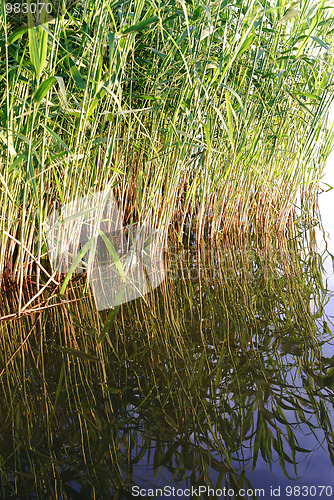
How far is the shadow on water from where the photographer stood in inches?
23.9

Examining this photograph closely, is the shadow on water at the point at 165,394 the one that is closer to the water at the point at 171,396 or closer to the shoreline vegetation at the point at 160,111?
the water at the point at 171,396

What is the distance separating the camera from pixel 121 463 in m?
0.62

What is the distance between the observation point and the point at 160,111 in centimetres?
155

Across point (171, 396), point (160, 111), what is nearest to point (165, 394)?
point (171, 396)

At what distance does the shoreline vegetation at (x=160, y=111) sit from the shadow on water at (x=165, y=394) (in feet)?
1.03

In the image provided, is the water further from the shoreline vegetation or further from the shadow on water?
the shoreline vegetation

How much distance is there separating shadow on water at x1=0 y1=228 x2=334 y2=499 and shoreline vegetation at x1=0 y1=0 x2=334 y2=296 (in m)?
0.31

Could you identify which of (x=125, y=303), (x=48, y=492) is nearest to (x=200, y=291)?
(x=125, y=303)

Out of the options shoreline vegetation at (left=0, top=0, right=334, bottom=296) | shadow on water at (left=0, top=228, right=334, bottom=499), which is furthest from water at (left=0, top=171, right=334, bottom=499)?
shoreline vegetation at (left=0, top=0, right=334, bottom=296)

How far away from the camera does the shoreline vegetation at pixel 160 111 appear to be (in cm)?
101

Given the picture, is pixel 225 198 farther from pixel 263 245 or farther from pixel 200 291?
pixel 200 291

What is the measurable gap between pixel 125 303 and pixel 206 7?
0.84m

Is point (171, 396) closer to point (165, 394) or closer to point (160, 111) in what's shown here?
point (165, 394)

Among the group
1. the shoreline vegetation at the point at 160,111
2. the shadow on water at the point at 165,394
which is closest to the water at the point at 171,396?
the shadow on water at the point at 165,394
